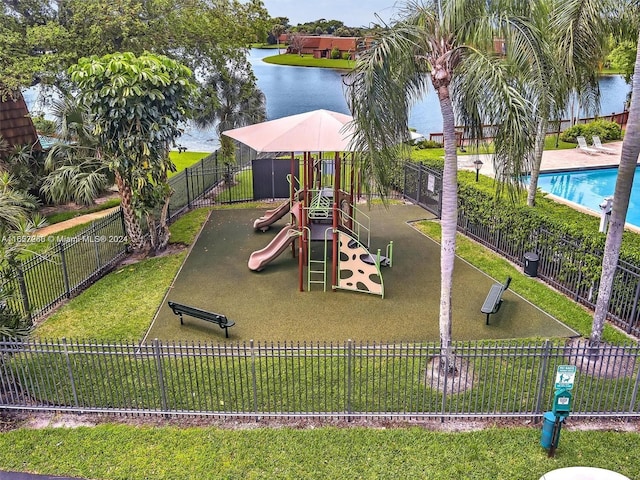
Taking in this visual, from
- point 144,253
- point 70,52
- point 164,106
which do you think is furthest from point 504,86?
point 70,52

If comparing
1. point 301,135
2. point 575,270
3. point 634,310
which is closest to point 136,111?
point 301,135

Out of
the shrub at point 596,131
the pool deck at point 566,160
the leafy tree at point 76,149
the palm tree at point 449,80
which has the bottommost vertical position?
the pool deck at point 566,160

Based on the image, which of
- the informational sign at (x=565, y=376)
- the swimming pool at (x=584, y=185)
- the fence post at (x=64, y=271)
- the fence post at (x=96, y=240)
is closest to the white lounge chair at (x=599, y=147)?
the swimming pool at (x=584, y=185)

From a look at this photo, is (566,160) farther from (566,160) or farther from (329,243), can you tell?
(329,243)

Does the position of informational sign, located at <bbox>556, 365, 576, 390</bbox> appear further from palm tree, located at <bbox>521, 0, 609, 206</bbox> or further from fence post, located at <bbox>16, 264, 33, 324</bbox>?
fence post, located at <bbox>16, 264, 33, 324</bbox>

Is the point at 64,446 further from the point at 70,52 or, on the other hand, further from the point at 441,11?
the point at 70,52

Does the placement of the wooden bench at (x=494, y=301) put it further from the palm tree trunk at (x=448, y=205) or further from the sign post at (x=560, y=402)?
the sign post at (x=560, y=402)
